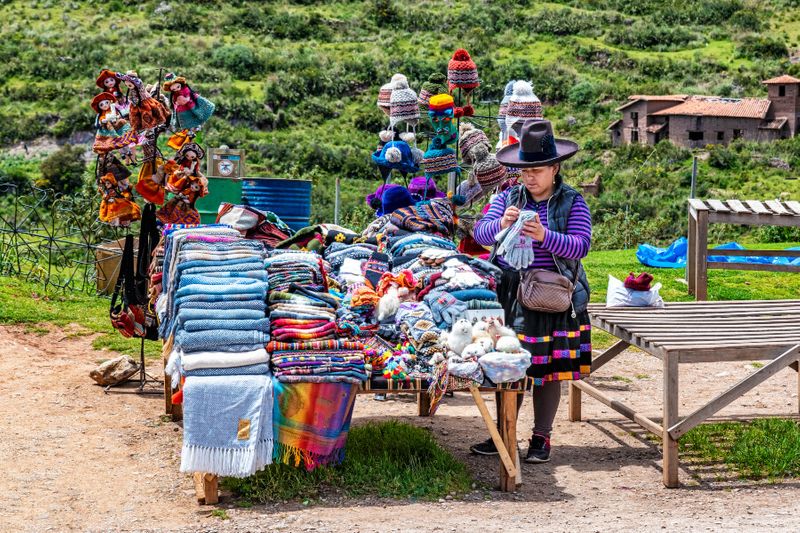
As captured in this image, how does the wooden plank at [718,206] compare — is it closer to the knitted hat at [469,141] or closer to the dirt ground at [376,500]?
the dirt ground at [376,500]

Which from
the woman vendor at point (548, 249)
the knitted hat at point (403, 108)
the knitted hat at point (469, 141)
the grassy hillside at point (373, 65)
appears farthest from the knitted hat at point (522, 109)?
the grassy hillside at point (373, 65)

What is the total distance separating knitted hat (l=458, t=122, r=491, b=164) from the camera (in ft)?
24.8

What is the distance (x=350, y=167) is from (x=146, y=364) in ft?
109

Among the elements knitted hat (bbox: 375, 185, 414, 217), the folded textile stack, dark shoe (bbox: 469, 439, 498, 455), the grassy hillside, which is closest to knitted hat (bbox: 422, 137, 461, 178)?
knitted hat (bbox: 375, 185, 414, 217)

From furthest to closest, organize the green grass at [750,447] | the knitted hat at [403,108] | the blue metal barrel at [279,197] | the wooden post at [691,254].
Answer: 1. the wooden post at [691,254]
2. the blue metal barrel at [279,197]
3. the knitted hat at [403,108]
4. the green grass at [750,447]

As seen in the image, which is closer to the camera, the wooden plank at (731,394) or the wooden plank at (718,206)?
the wooden plank at (731,394)

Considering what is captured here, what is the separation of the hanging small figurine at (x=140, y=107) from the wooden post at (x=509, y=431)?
2970 millimetres

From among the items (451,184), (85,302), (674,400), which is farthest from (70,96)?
(674,400)

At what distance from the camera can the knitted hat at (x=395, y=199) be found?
6.70m

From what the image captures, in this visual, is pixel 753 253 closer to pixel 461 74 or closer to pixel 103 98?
pixel 461 74

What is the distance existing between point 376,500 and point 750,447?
2.29 meters

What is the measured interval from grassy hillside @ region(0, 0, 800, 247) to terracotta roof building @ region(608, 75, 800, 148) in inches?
57.0

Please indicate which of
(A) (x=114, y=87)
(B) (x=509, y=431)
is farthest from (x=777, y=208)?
(A) (x=114, y=87)

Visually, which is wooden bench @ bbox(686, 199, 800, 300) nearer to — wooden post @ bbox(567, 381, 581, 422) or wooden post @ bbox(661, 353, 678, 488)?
wooden post @ bbox(567, 381, 581, 422)
